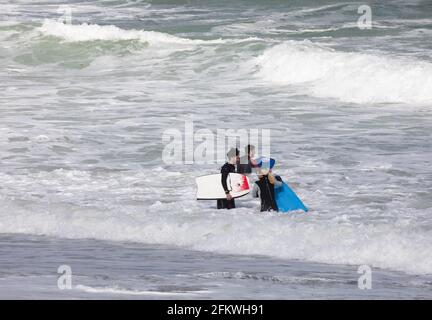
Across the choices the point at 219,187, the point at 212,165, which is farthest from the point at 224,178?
the point at 212,165

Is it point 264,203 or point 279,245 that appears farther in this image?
point 264,203

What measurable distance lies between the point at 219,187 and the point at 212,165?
296 cm

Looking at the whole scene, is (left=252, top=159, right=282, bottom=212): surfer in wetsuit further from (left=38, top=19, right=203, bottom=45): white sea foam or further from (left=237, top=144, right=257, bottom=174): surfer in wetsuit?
(left=38, top=19, right=203, bottom=45): white sea foam

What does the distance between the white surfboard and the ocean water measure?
0.60ft

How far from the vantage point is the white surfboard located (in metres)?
13.8

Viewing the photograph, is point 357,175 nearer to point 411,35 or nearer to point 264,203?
point 264,203

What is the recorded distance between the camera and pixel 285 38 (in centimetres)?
3212

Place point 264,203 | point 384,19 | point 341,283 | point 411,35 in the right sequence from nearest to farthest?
point 341,283 < point 264,203 < point 411,35 < point 384,19

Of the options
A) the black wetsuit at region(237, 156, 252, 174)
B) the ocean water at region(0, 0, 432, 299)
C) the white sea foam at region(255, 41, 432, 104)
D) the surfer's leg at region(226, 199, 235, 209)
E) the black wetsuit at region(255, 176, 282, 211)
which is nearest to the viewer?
the ocean water at region(0, 0, 432, 299)

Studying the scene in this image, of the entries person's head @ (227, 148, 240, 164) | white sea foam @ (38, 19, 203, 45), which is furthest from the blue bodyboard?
white sea foam @ (38, 19, 203, 45)

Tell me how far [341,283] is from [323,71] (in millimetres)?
16413

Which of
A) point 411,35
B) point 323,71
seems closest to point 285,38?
point 411,35

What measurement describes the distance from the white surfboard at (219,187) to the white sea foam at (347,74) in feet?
31.0
